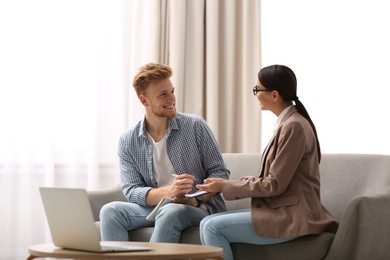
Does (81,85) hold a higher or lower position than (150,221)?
higher

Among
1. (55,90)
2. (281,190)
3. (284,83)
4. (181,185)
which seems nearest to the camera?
(281,190)

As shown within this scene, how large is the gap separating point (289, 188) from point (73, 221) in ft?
3.53

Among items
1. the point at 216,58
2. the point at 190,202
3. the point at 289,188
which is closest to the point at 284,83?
the point at 289,188

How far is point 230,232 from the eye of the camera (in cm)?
328

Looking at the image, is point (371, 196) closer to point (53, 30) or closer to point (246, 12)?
point (246, 12)

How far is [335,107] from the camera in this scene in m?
4.87

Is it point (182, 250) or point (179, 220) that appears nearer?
point (182, 250)

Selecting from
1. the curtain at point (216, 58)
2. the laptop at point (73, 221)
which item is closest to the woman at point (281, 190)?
the laptop at point (73, 221)

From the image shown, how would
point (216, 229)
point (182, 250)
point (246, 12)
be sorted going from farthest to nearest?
point (246, 12) → point (216, 229) → point (182, 250)

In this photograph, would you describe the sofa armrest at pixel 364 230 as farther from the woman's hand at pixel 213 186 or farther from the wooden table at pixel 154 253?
the wooden table at pixel 154 253

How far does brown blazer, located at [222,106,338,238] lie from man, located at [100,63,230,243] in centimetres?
46

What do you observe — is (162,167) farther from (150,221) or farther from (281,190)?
(281,190)

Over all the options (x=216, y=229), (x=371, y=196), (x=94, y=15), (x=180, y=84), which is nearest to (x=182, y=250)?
(x=216, y=229)

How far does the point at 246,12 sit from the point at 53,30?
4.24ft
